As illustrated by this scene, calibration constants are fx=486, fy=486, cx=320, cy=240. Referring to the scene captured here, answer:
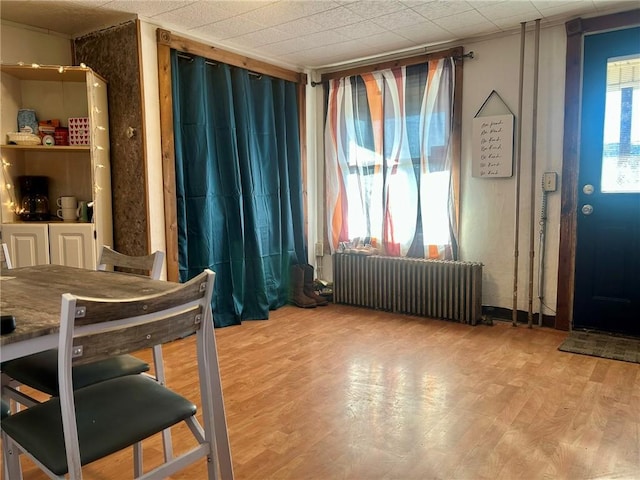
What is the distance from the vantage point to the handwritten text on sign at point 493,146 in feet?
12.7

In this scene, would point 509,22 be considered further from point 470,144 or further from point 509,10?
point 470,144

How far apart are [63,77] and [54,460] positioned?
10.1 feet

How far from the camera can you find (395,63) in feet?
14.2

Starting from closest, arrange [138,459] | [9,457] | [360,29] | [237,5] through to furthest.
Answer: [9,457], [138,459], [237,5], [360,29]

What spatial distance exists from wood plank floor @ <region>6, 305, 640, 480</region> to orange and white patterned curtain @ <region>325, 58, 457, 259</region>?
100 centimetres

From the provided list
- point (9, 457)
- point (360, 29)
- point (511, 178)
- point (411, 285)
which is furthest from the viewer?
point (411, 285)

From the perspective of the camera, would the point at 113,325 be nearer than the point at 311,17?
Yes

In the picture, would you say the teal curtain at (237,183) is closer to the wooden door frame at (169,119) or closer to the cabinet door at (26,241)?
the wooden door frame at (169,119)

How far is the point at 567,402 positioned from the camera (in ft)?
8.19

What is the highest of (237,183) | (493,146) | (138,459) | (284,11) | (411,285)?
(284,11)

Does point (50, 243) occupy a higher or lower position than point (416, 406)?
higher

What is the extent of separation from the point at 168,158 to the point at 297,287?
178cm

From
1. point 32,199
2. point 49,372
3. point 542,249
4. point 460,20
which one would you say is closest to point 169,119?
point 32,199

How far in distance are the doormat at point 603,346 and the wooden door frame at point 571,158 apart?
21cm
